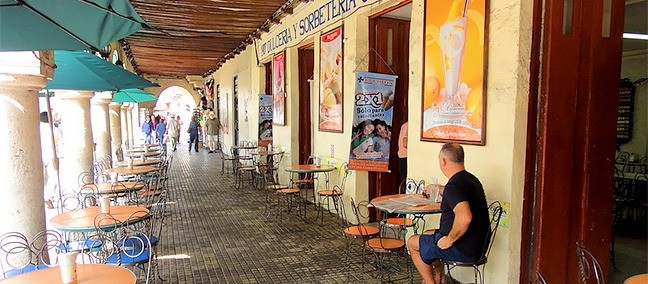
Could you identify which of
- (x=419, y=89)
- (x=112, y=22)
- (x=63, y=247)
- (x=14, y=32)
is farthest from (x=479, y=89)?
(x=63, y=247)

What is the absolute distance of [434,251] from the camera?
10.6 ft

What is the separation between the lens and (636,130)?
22.2ft

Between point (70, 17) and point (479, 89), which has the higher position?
point (70, 17)

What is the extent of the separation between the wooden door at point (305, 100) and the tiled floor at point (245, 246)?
153 centimetres

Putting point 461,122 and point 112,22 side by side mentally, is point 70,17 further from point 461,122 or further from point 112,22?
point 461,122

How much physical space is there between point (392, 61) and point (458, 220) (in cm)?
343

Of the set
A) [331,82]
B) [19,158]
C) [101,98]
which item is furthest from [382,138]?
[101,98]

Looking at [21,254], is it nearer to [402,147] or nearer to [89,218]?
[89,218]

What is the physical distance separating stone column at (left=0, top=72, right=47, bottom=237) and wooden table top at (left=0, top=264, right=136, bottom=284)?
1252mm

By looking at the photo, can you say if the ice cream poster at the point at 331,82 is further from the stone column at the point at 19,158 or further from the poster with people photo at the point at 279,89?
the stone column at the point at 19,158

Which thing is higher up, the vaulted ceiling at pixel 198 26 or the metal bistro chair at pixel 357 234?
the vaulted ceiling at pixel 198 26

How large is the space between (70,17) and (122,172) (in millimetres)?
4381

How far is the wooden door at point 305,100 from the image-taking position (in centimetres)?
872

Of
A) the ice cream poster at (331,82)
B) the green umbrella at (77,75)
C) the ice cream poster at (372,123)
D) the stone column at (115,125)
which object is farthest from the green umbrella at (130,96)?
the ice cream poster at (372,123)
